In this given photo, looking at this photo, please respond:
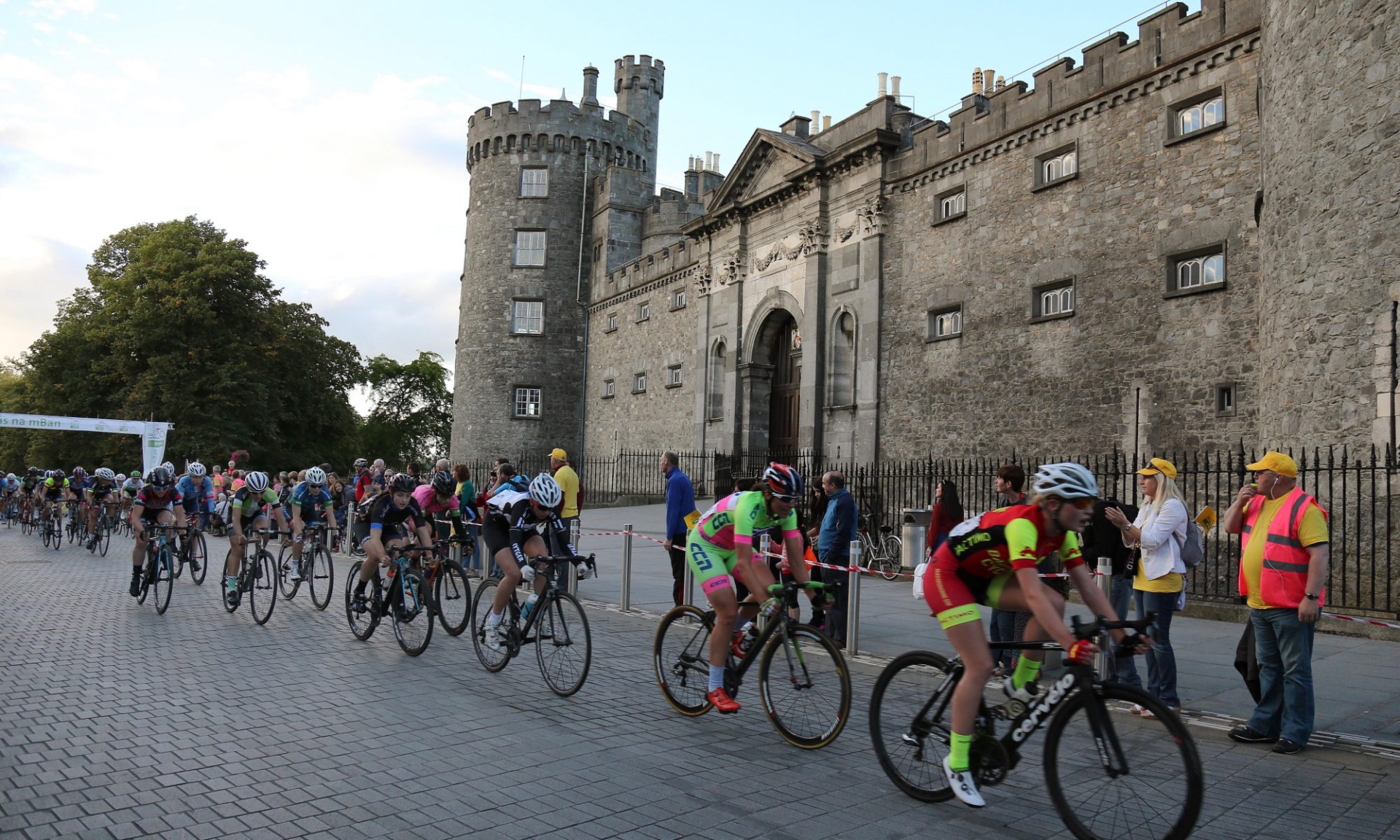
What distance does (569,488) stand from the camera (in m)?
14.3

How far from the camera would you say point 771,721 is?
6293 mm

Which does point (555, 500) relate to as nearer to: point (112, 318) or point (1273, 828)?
point (1273, 828)

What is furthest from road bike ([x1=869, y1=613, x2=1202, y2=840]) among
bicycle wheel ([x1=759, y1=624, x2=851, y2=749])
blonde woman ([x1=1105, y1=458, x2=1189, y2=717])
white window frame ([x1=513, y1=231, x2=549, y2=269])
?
white window frame ([x1=513, y1=231, x2=549, y2=269])

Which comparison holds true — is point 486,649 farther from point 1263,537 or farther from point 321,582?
point 321,582

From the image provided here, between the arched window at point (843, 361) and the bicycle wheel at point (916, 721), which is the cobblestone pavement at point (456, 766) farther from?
the arched window at point (843, 361)

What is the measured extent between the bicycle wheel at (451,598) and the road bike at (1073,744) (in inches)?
211

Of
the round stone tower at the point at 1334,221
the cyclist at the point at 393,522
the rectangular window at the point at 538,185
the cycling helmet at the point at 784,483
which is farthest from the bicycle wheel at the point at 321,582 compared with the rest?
the rectangular window at the point at 538,185

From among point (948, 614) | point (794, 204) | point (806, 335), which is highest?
point (794, 204)

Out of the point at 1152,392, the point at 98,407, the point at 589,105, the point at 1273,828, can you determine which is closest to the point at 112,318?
the point at 98,407

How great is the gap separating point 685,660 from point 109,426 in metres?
32.5

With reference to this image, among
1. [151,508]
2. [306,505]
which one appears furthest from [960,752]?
[151,508]

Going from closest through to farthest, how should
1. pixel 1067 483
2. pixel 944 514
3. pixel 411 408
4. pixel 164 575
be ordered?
1. pixel 1067 483
2. pixel 944 514
3. pixel 164 575
4. pixel 411 408

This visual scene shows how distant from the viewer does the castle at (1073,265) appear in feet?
39.5

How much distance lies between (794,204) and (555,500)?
70.9 feet
